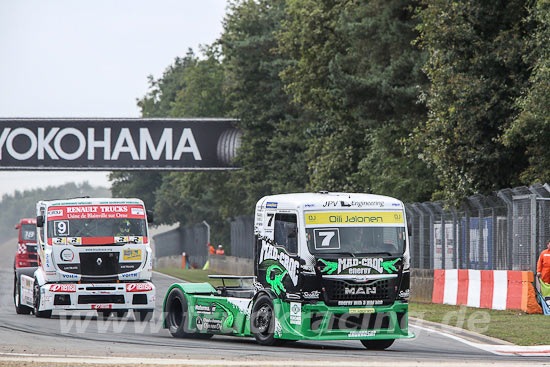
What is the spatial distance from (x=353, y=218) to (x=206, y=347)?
2.86m

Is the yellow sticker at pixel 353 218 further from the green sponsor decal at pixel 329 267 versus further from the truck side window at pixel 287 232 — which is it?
the green sponsor decal at pixel 329 267

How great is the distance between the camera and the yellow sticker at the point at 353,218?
633 inches

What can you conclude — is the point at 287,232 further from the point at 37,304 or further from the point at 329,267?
the point at 37,304

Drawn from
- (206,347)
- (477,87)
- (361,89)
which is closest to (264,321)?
(206,347)

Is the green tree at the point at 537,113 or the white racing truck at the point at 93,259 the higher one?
the green tree at the point at 537,113

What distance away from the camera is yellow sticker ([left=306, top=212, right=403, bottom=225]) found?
1608 centimetres

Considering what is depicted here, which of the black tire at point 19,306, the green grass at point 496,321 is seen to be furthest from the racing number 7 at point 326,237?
the black tire at point 19,306

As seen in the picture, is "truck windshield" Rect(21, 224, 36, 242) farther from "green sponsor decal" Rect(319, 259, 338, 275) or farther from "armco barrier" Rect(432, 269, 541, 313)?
"green sponsor decal" Rect(319, 259, 338, 275)

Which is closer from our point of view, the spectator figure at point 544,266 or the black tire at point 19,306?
the spectator figure at point 544,266

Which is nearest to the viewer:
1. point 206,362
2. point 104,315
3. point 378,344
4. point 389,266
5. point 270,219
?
point 206,362

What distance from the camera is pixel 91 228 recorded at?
907 inches

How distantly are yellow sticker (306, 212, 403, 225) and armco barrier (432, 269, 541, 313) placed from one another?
23.6 ft

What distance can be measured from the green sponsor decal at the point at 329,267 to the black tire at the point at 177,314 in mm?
3303

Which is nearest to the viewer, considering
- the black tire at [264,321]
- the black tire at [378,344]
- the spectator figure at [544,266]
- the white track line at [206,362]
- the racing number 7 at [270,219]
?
the white track line at [206,362]
